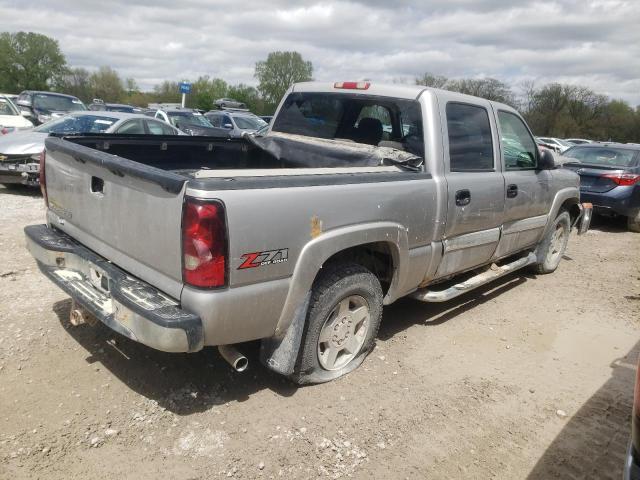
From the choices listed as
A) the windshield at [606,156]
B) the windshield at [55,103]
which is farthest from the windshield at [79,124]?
the windshield at [606,156]

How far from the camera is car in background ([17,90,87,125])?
15.1 m

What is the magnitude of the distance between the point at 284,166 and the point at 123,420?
2.46 m

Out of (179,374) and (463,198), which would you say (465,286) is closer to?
(463,198)

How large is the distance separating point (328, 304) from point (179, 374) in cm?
114

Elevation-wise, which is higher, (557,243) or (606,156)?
(606,156)

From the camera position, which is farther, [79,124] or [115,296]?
[79,124]

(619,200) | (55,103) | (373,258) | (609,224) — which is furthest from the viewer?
(55,103)

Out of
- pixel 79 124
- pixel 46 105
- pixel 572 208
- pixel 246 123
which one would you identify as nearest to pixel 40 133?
pixel 79 124

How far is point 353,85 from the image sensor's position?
4.39 metres

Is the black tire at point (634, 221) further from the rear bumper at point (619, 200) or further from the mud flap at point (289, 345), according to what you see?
the mud flap at point (289, 345)

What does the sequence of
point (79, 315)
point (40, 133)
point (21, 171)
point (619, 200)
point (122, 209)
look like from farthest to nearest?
point (619, 200) < point (40, 133) < point (21, 171) < point (79, 315) < point (122, 209)

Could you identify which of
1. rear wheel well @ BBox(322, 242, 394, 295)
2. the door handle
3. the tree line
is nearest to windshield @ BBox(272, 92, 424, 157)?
the door handle

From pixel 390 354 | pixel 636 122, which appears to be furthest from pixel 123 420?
pixel 636 122

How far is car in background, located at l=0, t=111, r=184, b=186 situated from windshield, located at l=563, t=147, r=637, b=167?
8449 millimetres
